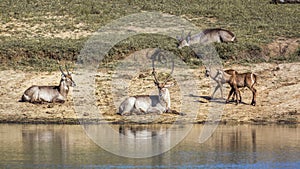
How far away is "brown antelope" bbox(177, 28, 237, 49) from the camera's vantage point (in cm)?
2695

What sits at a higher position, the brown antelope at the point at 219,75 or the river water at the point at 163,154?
the brown antelope at the point at 219,75

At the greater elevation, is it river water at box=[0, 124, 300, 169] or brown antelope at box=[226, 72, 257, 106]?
brown antelope at box=[226, 72, 257, 106]

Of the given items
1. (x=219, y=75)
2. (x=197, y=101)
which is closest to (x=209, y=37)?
(x=219, y=75)

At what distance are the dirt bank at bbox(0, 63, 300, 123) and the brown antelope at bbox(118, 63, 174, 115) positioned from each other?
0.19 m

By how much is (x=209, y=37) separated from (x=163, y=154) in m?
11.1

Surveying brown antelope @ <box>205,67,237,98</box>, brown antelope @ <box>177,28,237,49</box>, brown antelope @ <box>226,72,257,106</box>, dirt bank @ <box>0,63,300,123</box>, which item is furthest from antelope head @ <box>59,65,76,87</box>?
brown antelope @ <box>177,28,237,49</box>

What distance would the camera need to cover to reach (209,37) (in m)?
27.2

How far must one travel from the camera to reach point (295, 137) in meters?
18.0

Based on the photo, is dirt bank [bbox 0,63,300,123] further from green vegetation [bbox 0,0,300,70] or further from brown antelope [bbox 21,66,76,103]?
green vegetation [bbox 0,0,300,70]

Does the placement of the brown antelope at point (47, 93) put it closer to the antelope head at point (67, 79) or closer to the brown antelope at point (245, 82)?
the antelope head at point (67, 79)

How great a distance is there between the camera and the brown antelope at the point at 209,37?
2695 cm

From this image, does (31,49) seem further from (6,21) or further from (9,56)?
(6,21)

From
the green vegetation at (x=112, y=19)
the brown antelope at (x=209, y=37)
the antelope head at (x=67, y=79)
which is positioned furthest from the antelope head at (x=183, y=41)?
the antelope head at (x=67, y=79)

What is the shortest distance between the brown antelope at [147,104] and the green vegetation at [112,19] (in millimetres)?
4194
